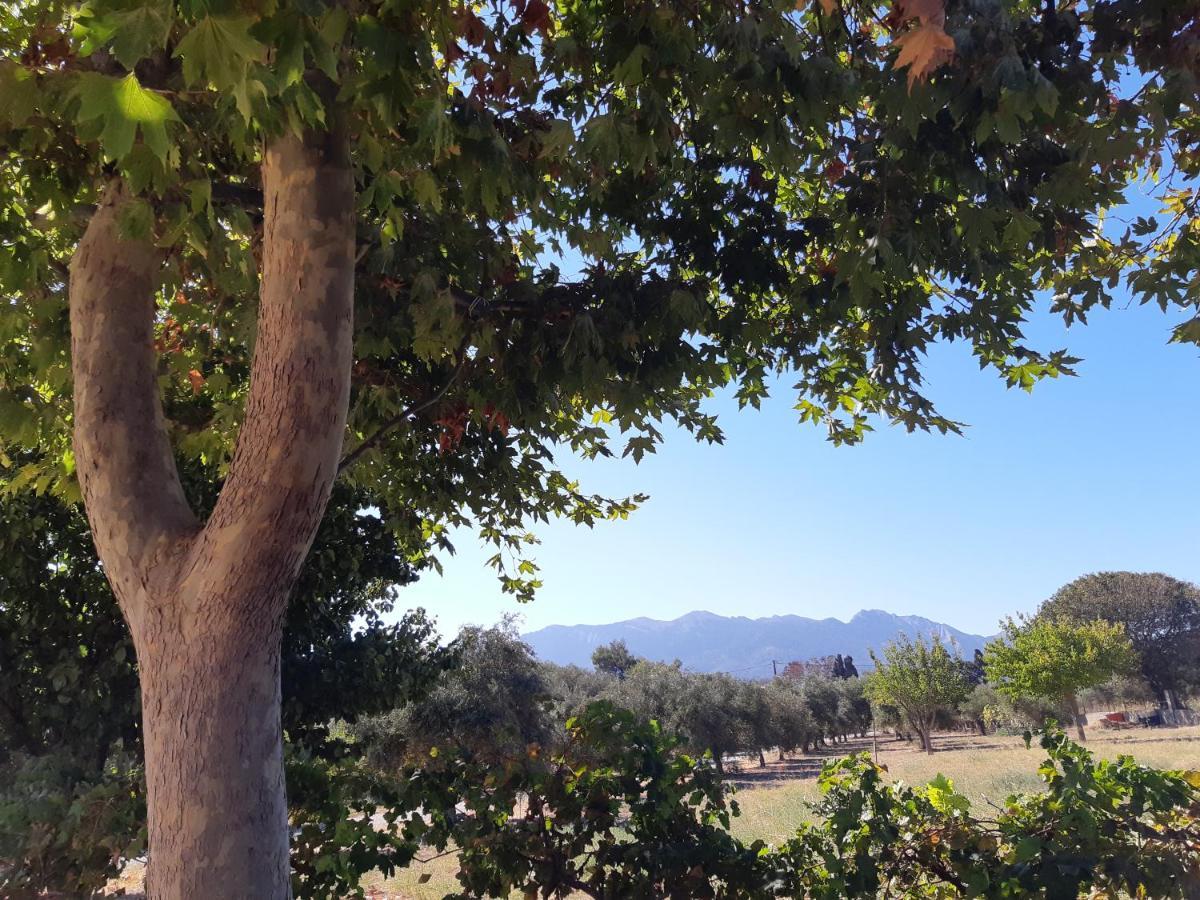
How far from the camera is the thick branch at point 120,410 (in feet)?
9.21

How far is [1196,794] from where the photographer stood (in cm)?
347

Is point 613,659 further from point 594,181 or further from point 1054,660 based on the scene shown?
point 594,181

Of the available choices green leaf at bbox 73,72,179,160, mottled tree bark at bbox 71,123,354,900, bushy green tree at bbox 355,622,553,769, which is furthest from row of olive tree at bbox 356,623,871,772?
green leaf at bbox 73,72,179,160

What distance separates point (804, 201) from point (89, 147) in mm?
4834

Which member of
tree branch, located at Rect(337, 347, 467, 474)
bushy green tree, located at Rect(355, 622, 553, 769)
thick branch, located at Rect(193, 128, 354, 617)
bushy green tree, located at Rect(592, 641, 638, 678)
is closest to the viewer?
thick branch, located at Rect(193, 128, 354, 617)

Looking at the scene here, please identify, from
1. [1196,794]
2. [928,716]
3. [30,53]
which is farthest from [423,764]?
[928,716]

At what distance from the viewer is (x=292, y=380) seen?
105 inches

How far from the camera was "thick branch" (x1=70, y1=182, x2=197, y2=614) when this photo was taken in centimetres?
281

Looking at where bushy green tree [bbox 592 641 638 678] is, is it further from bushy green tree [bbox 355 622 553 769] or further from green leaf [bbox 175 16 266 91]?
green leaf [bbox 175 16 266 91]

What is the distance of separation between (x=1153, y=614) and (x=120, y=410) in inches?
3037

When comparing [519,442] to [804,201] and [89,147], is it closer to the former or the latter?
[804,201]

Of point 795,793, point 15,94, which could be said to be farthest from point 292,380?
point 795,793

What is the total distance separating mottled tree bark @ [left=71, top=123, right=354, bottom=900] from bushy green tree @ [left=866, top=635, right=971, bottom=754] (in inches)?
1698

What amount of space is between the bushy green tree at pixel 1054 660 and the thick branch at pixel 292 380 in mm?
41667
